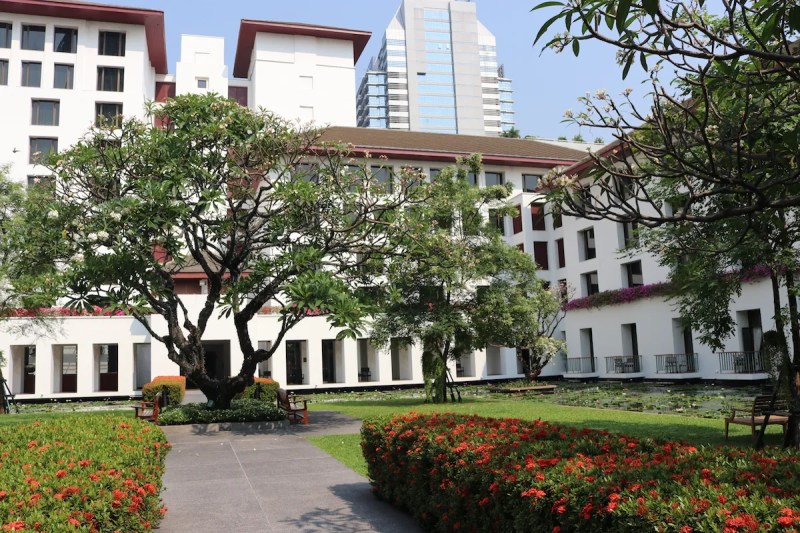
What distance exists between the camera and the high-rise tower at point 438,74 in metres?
142

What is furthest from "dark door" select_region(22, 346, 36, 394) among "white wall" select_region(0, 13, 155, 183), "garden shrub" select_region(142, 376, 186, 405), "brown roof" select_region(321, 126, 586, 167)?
"brown roof" select_region(321, 126, 586, 167)

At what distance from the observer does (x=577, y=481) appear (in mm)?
4520

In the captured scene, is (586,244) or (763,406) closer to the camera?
(763,406)

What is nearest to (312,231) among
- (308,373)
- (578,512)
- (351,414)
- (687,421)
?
(351,414)

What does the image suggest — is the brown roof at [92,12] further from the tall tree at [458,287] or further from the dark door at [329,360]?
the tall tree at [458,287]

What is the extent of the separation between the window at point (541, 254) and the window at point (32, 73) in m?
32.2

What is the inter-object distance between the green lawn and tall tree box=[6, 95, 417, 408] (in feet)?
8.48

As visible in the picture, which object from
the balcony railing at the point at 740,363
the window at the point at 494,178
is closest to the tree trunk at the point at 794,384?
the balcony railing at the point at 740,363

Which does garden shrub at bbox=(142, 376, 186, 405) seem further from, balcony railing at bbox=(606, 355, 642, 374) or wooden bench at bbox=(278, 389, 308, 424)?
balcony railing at bbox=(606, 355, 642, 374)

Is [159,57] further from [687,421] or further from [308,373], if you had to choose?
[687,421]

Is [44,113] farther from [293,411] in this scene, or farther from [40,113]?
[293,411]

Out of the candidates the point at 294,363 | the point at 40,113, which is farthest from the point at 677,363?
the point at 40,113

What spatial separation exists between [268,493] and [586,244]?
114 feet

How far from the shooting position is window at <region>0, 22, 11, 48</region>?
42281 mm
